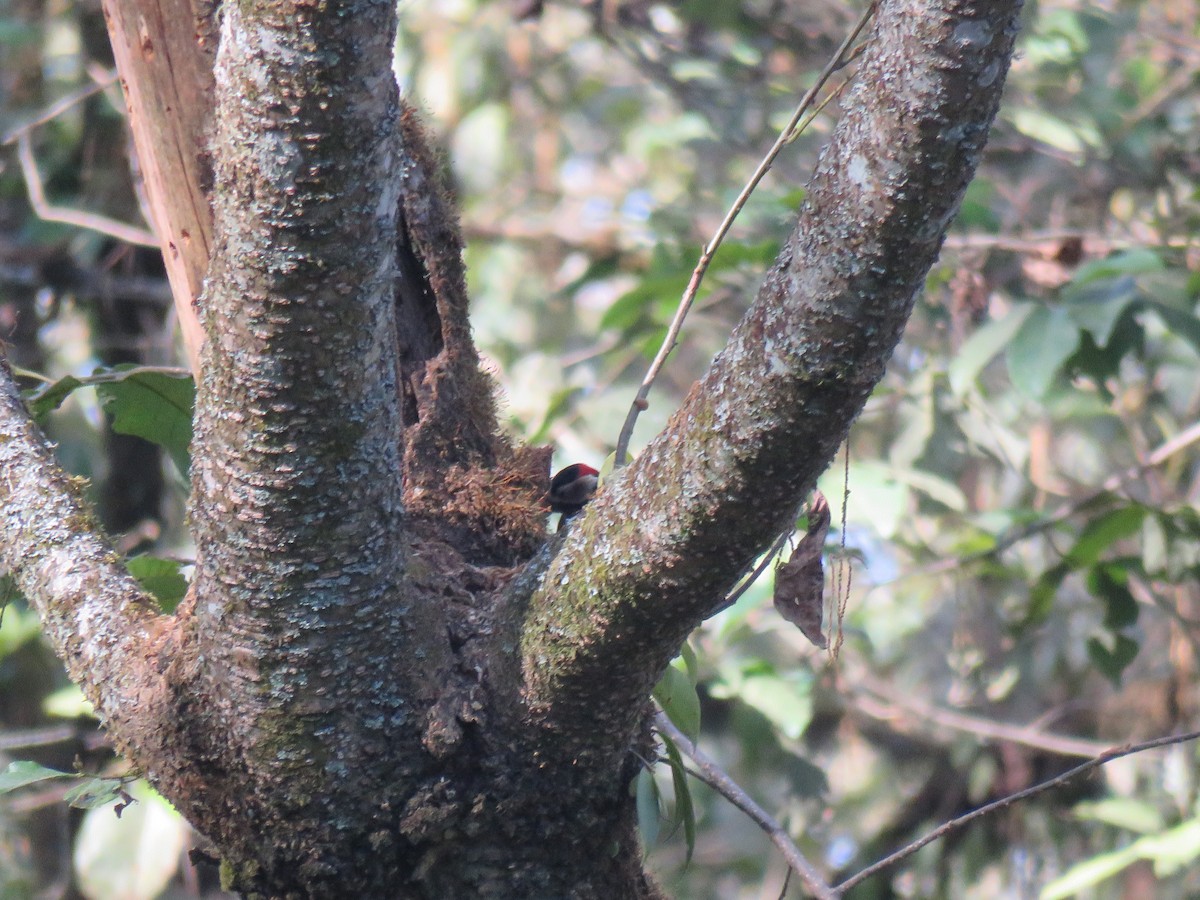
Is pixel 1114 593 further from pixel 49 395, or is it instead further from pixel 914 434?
pixel 49 395

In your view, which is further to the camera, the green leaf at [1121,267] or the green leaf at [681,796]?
the green leaf at [1121,267]

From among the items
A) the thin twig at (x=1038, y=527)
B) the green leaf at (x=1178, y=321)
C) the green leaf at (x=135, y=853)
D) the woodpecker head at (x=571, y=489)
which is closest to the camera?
the woodpecker head at (x=571, y=489)

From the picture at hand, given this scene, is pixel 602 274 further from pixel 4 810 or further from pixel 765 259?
pixel 4 810

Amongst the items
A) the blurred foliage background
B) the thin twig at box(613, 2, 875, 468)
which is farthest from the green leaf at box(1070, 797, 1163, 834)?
the thin twig at box(613, 2, 875, 468)

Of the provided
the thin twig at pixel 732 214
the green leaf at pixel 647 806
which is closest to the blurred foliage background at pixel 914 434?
the green leaf at pixel 647 806

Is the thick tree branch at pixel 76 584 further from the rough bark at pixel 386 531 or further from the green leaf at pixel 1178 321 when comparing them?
the green leaf at pixel 1178 321

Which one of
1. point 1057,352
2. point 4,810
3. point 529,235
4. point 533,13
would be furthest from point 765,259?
point 4,810

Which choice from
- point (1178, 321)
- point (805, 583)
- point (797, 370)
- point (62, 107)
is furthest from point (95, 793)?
point (1178, 321)

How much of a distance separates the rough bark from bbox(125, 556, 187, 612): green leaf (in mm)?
Answer: 350

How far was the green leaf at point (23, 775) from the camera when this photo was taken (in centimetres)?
164

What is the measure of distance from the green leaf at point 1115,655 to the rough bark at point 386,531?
6.70ft

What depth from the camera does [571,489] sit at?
2232 mm

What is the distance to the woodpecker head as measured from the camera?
2.19 m

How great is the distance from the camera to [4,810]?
4.69 metres
